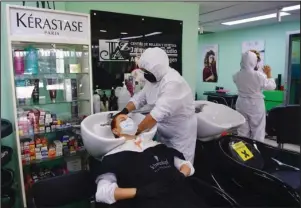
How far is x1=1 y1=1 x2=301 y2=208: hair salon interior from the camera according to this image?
1.67 metres

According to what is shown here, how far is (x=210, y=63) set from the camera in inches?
108

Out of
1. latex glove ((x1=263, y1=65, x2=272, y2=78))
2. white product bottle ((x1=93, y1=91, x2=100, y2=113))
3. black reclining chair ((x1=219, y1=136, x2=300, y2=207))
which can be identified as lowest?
black reclining chair ((x1=219, y1=136, x2=300, y2=207))

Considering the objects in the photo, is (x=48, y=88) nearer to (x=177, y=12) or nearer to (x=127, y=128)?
(x=127, y=128)

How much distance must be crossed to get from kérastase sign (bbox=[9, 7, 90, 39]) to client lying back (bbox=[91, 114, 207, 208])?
0.91 metres

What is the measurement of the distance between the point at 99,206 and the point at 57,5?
1.66 m

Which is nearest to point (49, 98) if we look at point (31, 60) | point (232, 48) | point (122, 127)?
point (31, 60)

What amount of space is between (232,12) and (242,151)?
1325 millimetres

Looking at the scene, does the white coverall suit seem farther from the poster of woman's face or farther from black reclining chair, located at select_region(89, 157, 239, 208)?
the poster of woman's face

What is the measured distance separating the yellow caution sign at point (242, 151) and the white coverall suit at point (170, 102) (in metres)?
0.37

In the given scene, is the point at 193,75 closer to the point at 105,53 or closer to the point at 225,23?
the point at 225,23

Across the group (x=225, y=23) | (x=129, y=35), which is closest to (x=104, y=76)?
(x=129, y=35)

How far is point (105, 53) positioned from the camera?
2.35 m

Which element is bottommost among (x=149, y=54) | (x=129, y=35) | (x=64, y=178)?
(x=64, y=178)

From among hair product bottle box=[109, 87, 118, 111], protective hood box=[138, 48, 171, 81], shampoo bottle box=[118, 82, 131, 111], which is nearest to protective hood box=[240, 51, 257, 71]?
protective hood box=[138, 48, 171, 81]
